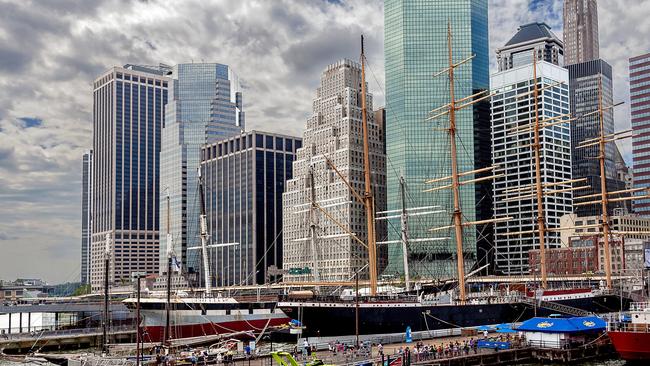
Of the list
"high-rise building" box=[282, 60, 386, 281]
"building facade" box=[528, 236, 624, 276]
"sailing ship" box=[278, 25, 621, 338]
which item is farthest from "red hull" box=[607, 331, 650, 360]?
"high-rise building" box=[282, 60, 386, 281]

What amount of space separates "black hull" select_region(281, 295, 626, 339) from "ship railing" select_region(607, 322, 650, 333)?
14.2 m

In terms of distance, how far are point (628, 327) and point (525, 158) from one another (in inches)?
5404

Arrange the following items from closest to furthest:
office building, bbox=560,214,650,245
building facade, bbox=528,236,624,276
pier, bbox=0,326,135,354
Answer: pier, bbox=0,326,135,354, building facade, bbox=528,236,624,276, office building, bbox=560,214,650,245

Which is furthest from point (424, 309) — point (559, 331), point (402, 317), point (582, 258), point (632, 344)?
point (582, 258)

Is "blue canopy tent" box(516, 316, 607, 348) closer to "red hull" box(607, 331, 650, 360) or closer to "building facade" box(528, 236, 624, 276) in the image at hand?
"red hull" box(607, 331, 650, 360)

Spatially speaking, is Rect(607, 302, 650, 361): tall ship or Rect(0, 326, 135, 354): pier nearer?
Rect(607, 302, 650, 361): tall ship

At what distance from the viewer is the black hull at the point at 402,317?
2749 inches

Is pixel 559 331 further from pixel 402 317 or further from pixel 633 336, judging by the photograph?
pixel 402 317

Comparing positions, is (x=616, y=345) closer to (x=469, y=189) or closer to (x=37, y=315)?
(x=469, y=189)

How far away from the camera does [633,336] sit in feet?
186

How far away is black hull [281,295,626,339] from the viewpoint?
6981cm

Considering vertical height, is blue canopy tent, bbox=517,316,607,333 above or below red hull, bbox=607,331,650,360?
above

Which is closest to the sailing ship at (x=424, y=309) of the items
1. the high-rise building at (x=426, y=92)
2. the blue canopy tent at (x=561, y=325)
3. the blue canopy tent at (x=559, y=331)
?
the blue canopy tent at (x=561, y=325)

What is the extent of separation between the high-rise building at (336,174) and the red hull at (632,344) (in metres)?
116
